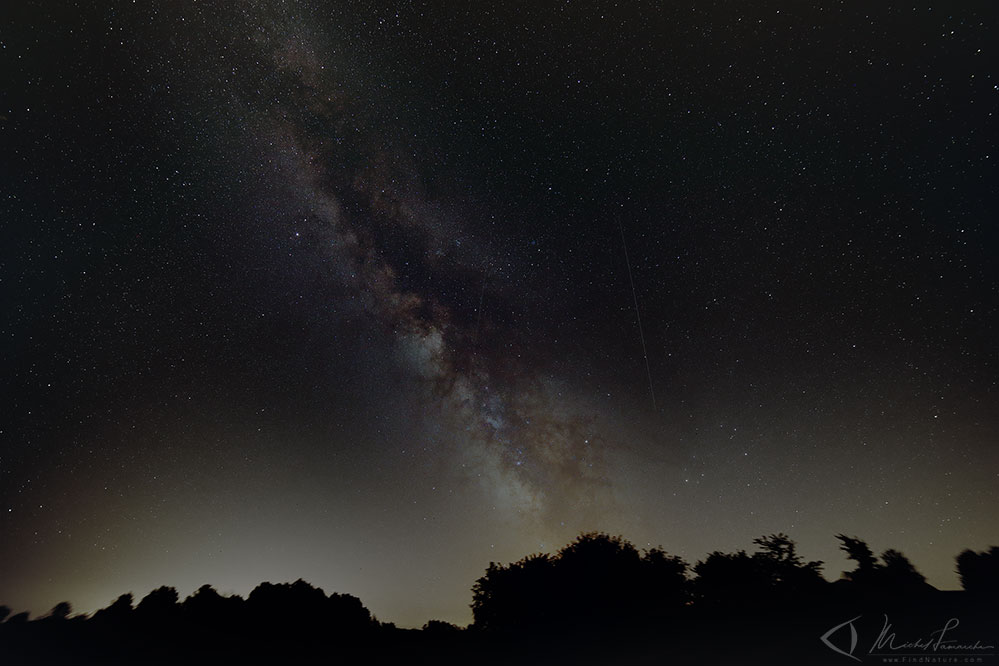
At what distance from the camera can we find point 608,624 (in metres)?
15.5

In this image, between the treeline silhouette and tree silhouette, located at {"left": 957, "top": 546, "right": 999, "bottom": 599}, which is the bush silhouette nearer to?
the treeline silhouette

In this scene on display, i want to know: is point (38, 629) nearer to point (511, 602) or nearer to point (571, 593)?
point (511, 602)

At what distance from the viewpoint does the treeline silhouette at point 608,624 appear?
11.2 m

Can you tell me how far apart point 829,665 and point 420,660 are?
10224 mm

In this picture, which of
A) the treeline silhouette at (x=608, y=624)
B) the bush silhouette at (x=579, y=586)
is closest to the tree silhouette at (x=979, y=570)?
the treeline silhouette at (x=608, y=624)

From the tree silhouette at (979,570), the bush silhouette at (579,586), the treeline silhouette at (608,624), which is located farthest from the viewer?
the bush silhouette at (579,586)

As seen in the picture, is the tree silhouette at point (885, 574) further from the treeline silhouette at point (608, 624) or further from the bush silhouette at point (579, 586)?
the bush silhouette at point (579, 586)

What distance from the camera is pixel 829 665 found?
9062mm

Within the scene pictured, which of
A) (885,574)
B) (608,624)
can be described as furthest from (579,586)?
(885,574)

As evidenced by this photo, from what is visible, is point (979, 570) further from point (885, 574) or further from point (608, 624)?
point (608, 624)

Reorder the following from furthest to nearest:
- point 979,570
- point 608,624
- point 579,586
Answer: point 579,586 → point 608,624 → point 979,570

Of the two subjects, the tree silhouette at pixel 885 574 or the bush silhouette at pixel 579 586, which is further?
the bush silhouette at pixel 579 586

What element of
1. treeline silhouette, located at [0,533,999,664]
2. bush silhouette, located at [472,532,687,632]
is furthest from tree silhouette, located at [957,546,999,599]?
bush silhouette, located at [472,532,687,632]

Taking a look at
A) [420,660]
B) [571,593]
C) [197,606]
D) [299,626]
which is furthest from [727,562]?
[197,606]
